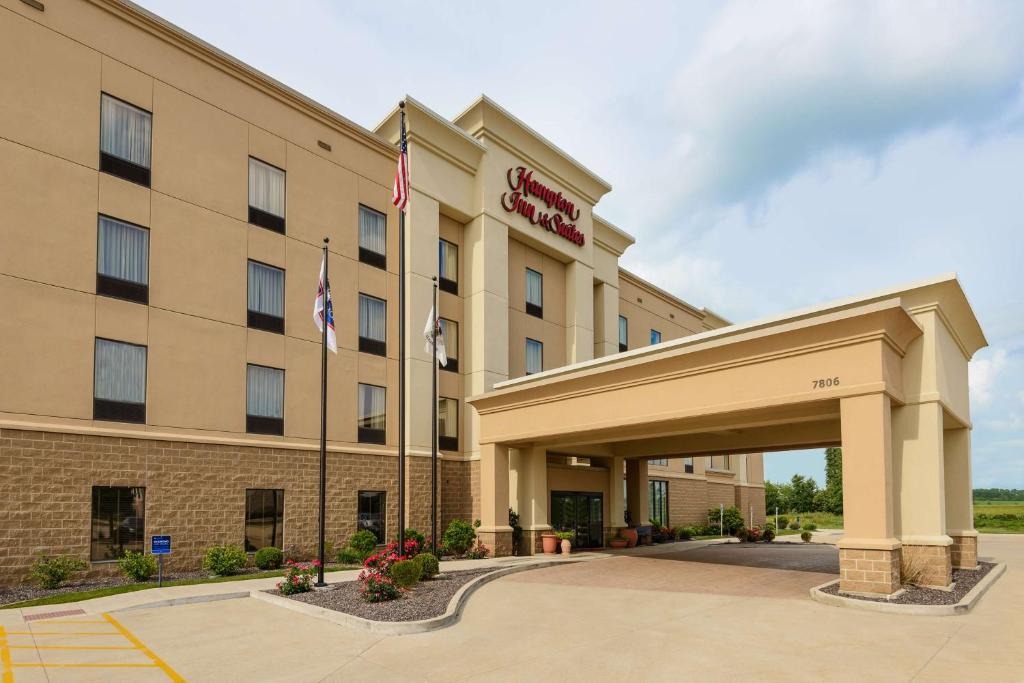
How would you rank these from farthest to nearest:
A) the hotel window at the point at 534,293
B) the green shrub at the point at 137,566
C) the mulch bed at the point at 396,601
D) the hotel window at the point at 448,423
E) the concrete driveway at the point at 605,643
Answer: the hotel window at the point at 534,293
the hotel window at the point at 448,423
the green shrub at the point at 137,566
the mulch bed at the point at 396,601
the concrete driveway at the point at 605,643

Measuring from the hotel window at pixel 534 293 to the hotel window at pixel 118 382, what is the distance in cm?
1894

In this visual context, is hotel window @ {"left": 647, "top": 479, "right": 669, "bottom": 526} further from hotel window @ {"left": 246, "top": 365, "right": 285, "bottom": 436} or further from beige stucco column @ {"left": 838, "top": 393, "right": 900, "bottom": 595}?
beige stucco column @ {"left": 838, "top": 393, "right": 900, "bottom": 595}

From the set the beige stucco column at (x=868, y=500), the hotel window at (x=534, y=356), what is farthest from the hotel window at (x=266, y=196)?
the beige stucco column at (x=868, y=500)

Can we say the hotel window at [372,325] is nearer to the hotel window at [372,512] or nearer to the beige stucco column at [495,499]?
the hotel window at [372,512]

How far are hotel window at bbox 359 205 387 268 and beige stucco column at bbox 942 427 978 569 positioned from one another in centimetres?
2222

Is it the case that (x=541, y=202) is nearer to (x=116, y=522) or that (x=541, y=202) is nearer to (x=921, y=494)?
(x=921, y=494)

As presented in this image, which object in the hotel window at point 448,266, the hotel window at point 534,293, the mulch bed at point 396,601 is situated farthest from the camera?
the hotel window at point 534,293

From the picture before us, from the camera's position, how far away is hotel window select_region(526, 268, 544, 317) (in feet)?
121

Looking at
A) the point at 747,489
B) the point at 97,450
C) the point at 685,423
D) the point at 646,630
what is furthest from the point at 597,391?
the point at 747,489

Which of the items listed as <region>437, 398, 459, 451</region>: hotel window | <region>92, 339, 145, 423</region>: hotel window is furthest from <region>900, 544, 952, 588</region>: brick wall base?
<region>92, 339, 145, 423</region>: hotel window

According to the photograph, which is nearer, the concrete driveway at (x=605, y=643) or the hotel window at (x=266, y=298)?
the concrete driveway at (x=605, y=643)

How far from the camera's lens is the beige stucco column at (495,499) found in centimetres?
2788

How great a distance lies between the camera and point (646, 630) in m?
13.9

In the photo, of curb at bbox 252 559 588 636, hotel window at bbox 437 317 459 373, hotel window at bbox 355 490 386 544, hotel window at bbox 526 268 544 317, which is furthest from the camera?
hotel window at bbox 526 268 544 317
